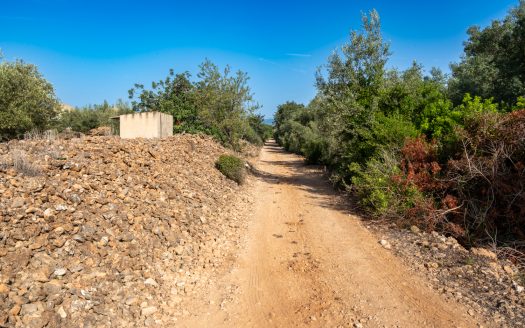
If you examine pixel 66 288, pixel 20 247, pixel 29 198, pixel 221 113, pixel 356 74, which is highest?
pixel 356 74

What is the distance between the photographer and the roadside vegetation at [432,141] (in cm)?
776

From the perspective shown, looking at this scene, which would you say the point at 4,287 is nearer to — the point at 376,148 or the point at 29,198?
the point at 29,198

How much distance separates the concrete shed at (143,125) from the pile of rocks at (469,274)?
13434 mm

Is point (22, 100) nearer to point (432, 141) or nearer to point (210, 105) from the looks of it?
point (210, 105)

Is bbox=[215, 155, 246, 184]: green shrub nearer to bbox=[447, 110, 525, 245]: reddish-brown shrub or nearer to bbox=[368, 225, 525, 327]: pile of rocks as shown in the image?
bbox=[368, 225, 525, 327]: pile of rocks

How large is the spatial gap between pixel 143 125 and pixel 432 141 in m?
13.8

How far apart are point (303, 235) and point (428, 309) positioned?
3.78m

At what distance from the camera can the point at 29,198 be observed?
240 inches

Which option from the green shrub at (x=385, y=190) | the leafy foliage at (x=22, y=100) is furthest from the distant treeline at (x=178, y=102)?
the green shrub at (x=385, y=190)

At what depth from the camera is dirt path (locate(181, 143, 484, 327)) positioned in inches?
188

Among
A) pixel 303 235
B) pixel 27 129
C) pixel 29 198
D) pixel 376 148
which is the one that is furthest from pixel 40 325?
pixel 27 129

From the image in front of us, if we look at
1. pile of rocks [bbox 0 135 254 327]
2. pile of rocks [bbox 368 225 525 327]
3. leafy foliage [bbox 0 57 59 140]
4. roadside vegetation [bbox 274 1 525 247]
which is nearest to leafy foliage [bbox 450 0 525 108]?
roadside vegetation [bbox 274 1 525 247]

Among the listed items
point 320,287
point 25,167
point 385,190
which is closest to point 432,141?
point 385,190

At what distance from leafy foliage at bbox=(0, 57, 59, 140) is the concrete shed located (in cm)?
836
